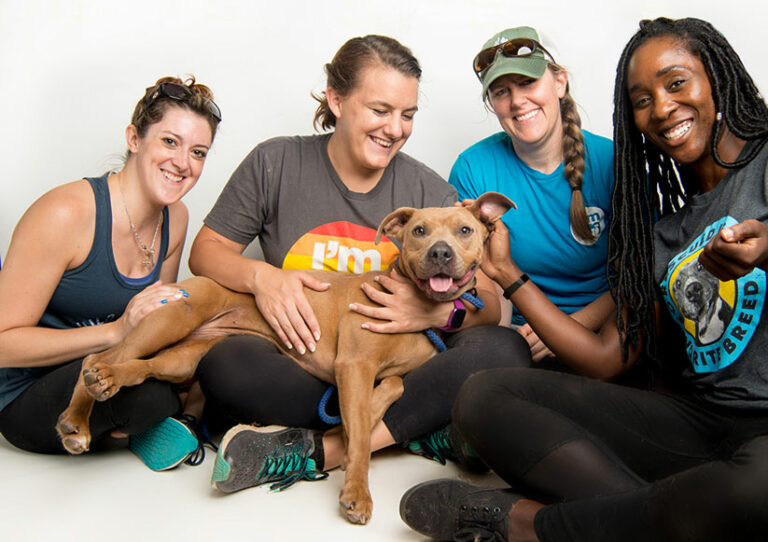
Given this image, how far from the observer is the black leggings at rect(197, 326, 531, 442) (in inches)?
108

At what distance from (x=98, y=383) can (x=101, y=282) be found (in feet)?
2.18

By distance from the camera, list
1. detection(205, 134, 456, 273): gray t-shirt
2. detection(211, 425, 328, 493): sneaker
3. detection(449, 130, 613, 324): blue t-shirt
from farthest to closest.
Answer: detection(449, 130, 613, 324): blue t-shirt < detection(205, 134, 456, 273): gray t-shirt < detection(211, 425, 328, 493): sneaker

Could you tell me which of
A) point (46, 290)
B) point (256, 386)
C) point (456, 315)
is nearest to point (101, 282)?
point (46, 290)

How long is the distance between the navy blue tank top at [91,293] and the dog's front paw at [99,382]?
0.54 m

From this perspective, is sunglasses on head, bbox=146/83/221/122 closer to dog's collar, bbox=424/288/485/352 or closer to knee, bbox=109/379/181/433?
knee, bbox=109/379/181/433

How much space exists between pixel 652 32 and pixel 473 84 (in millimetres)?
1984

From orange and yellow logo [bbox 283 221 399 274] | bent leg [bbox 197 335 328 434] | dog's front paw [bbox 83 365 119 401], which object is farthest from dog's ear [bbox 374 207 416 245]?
Answer: dog's front paw [bbox 83 365 119 401]

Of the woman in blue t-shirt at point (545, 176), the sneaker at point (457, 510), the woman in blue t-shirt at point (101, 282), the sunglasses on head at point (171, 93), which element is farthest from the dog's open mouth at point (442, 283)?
the sunglasses on head at point (171, 93)

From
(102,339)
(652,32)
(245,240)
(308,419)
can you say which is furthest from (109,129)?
(652,32)

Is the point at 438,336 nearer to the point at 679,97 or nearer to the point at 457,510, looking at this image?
the point at 457,510

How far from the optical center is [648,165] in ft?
9.61

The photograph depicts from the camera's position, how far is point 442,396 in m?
2.84

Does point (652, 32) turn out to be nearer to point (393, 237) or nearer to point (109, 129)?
point (393, 237)

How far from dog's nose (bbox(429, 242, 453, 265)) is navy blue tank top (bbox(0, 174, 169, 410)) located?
144 centimetres
